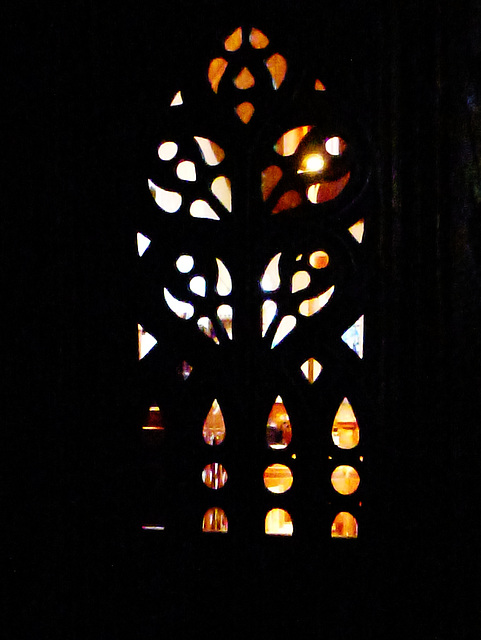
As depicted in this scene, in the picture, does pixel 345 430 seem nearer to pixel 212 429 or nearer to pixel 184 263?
pixel 212 429

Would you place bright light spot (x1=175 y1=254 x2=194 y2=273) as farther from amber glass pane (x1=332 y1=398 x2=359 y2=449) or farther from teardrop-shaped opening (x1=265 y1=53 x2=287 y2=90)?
amber glass pane (x1=332 y1=398 x2=359 y2=449)

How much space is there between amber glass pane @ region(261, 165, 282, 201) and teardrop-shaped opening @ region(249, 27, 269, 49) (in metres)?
0.49

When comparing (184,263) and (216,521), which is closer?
(184,263)

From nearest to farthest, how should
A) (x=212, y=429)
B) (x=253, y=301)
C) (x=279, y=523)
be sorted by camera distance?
(x=253, y=301)
(x=212, y=429)
(x=279, y=523)

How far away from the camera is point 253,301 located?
2.01m

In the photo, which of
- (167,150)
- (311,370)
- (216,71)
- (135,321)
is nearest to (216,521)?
(311,370)

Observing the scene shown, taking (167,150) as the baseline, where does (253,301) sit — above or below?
below

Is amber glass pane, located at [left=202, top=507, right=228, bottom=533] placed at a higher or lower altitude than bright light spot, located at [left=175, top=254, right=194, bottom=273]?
lower

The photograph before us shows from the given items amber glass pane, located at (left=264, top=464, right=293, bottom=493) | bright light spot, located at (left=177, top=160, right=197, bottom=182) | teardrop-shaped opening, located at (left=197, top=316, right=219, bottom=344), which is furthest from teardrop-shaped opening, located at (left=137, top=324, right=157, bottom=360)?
bright light spot, located at (left=177, top=160, right=197, bottom=182)

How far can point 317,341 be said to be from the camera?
6.48 feet

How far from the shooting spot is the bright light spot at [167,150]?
2152 mm

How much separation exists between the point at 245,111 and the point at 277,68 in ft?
0.74

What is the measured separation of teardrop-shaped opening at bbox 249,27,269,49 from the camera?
2105mm

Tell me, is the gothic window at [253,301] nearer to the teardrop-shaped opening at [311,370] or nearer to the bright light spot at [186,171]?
the teardrop-shaped opening at [311,370]
